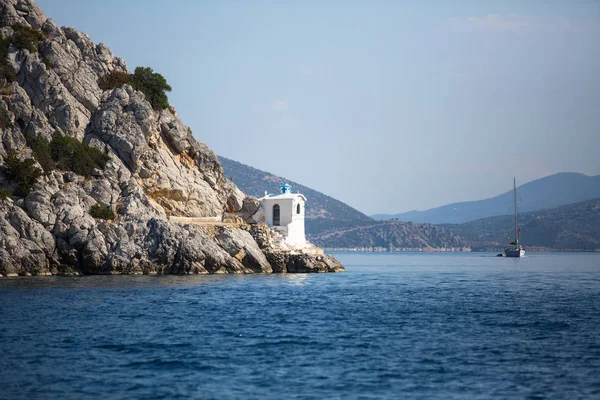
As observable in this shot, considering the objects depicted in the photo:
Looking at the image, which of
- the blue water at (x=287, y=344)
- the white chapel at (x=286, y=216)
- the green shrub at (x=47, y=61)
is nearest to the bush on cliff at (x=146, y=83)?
the green shrub at (x=47, y=61)

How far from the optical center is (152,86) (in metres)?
78.7

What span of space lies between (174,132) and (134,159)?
9.06m

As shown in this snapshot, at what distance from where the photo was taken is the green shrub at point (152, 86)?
77.8 metres

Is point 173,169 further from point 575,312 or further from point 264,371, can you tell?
point 264,371

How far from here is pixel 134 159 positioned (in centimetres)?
6869

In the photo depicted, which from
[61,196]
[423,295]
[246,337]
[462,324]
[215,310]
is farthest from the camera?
[61,196]

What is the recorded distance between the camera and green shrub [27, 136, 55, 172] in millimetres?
63625

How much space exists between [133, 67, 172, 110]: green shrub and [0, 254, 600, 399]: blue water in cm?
3195

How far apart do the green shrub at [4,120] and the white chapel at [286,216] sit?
83.3 ft

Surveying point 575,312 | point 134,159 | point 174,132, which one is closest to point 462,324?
point 575,312

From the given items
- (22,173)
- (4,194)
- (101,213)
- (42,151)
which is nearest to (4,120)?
(42,151)

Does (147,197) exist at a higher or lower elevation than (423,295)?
higher

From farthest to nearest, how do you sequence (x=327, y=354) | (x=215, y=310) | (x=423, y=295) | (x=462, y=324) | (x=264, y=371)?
1. (x=423, y=295)
2. (x=215, y=310)
3. (x=462, y=324)
4. (x=327, y=354)
5. (x=264, y=371)

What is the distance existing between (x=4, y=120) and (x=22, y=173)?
766 cm
